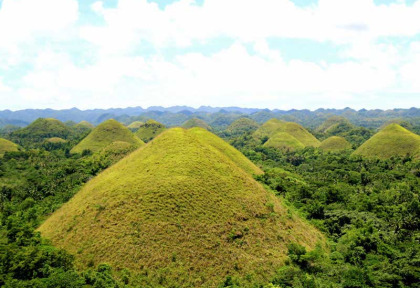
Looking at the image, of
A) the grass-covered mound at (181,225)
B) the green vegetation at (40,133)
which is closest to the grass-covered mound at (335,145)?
the grass-covered mound at (181,225)

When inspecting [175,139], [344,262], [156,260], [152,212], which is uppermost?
[175,139]

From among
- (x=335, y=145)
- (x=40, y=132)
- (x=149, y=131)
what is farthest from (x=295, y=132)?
(x=40, y=132)

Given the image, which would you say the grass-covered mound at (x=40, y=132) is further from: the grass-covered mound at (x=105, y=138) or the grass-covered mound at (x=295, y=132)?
the grass-covered mound at (x=295, y=132)

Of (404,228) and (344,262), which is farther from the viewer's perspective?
(404,228)

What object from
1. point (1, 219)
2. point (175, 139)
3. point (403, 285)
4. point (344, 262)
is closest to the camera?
point (403, 285)

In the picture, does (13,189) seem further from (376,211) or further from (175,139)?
(376,211)

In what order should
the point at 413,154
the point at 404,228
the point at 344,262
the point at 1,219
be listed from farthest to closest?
the point at 413,154 < the point at 1,219 < the point at 404,228 < the point at 344,262

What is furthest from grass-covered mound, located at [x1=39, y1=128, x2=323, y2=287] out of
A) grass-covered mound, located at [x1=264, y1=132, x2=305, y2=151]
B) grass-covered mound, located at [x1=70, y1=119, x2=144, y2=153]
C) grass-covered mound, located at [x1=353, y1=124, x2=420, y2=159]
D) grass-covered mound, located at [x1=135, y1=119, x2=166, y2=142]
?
grass-covered mound, located at [x1=135, y1=119, x2=166, y2=142]

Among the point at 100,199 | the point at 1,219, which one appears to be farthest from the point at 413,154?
the point at 1,219
